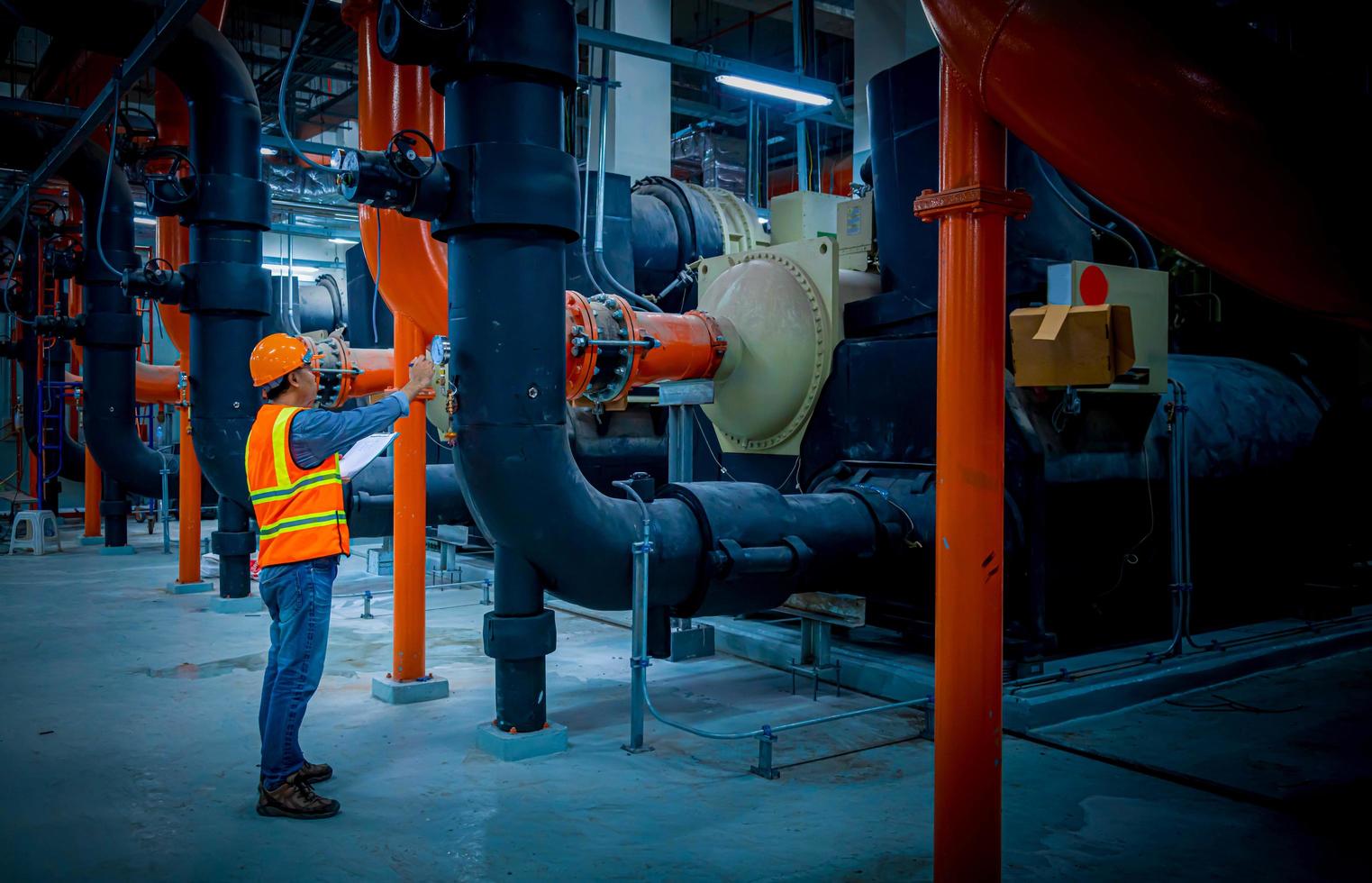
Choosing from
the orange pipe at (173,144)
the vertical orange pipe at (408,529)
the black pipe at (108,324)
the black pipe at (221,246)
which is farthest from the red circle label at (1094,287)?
the black pipe at (108,324)

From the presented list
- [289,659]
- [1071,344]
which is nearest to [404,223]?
[289,659]

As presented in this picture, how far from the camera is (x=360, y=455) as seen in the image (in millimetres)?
3830

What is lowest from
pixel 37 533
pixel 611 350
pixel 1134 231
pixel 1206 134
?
pixel 37 533

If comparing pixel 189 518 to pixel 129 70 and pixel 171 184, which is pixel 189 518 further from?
pixel 129 70

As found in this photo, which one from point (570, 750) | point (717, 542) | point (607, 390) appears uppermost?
point (607, 390)

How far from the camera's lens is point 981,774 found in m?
2.60

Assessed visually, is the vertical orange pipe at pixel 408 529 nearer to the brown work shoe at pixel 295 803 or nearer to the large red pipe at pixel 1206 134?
the brown work shoe at pixel 295 803

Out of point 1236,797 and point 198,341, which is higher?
point 198,341

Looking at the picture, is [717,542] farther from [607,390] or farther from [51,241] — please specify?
[51,241]

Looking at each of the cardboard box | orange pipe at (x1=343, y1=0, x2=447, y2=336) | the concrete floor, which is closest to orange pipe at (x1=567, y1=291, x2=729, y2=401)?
orange pipe at (x1=343, y1=0, x2=447, y2=336)

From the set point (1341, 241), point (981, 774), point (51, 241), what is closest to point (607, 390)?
point (981, 774)

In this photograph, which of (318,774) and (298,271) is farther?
(298,271)

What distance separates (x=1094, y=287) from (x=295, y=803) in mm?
3850

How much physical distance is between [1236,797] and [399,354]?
4.06 metres
